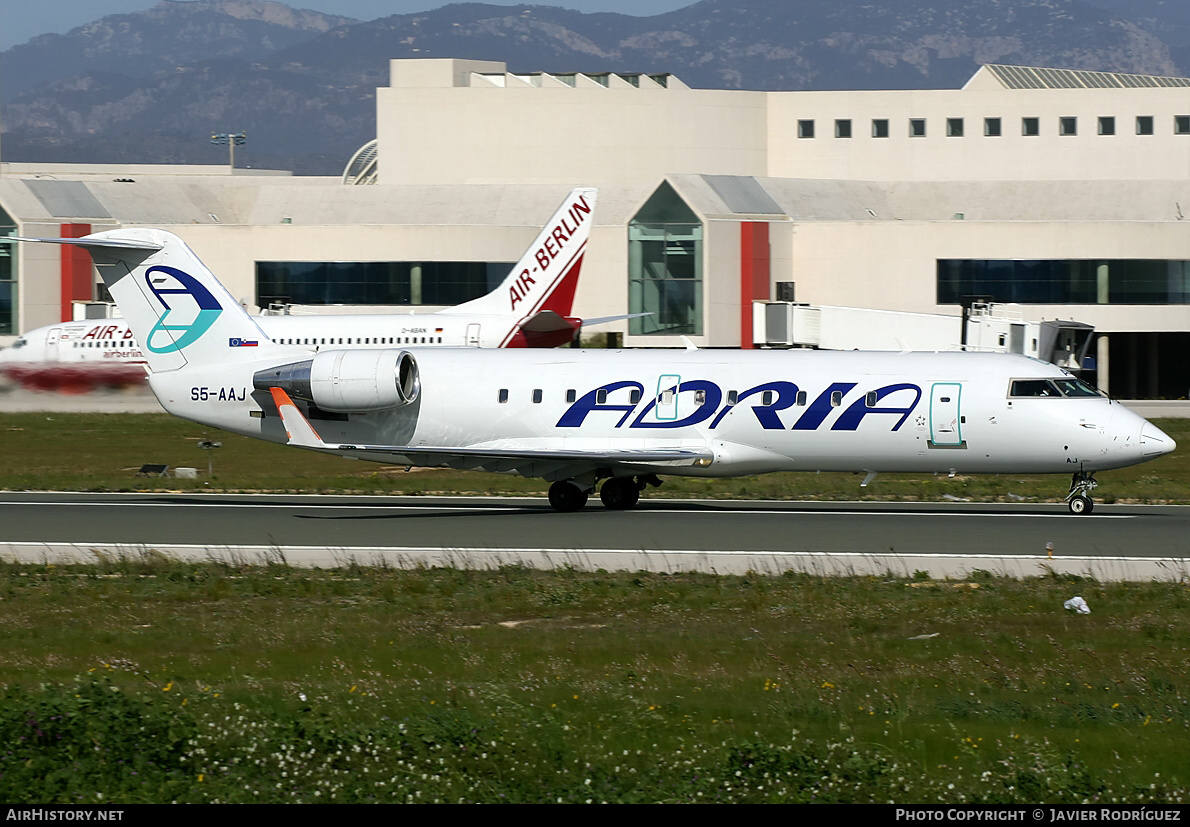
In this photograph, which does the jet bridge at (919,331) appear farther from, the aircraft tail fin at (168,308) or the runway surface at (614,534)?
the aircraft tail fin at (168,308)

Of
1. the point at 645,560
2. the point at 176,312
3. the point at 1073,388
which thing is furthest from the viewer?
the point at 176,312

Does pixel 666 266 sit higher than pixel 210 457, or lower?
higher

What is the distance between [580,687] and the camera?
46.8ft

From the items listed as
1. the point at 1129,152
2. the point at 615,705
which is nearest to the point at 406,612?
the point at 615,705

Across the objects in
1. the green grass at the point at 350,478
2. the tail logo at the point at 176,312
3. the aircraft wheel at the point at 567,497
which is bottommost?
the green grass at the point at 350,478

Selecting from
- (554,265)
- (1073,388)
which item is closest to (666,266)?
(554,265)

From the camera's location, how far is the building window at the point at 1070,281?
76.9 metres

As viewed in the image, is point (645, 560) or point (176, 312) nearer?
point (645, 560)

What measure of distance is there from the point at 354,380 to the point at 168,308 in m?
4.68

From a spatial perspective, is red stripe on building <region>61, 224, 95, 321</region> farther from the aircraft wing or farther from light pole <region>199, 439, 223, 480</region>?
the aircraft wing

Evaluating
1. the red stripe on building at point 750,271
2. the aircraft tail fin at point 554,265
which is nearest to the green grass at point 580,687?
the aircraft tail fin at point 554,265

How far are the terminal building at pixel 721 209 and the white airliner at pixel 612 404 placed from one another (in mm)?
40623

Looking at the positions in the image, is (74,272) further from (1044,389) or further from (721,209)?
(1044,389)
